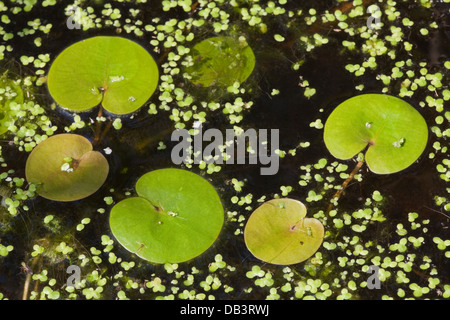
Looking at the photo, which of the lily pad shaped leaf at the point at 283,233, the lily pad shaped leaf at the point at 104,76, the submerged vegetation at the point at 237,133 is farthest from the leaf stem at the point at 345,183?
the lily pad shaped leaf at the point at 104,76

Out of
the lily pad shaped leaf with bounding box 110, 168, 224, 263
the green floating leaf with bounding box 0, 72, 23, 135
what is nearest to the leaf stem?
the lily pad shaped leaf with bounding box 110, 168, 224, 263

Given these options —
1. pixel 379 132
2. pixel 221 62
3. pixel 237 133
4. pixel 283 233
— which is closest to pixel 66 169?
pixel 237 133

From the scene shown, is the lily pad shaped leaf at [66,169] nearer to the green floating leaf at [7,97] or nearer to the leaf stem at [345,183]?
the green floating leaf at [7,97]

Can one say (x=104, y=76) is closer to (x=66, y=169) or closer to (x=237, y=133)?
(x=66, y=169)

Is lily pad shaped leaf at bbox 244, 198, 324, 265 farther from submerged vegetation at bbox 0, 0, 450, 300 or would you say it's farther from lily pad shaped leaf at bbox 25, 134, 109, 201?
lily pad shaped leaf at bbox 25, 134, 109, 201
